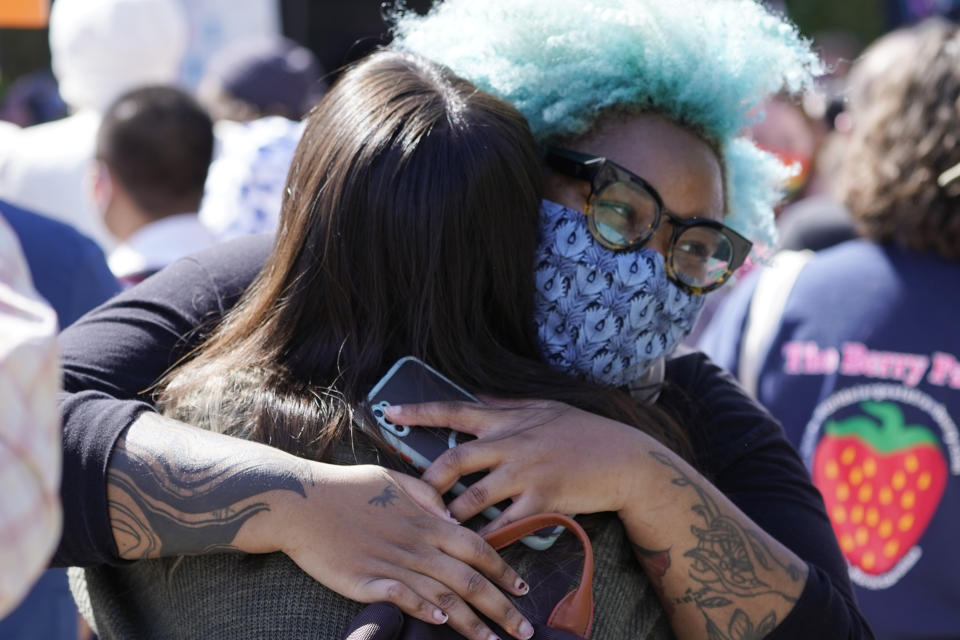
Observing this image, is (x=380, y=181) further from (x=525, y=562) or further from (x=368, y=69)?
(x=525, y=562)

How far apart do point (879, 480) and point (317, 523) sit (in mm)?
1850

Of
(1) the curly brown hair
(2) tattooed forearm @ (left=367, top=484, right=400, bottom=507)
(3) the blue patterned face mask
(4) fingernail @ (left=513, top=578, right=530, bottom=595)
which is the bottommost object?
(4) fingernail @ (left=513, top=578, right=530, bottom=595)

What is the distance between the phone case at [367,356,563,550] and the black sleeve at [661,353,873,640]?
45 cm

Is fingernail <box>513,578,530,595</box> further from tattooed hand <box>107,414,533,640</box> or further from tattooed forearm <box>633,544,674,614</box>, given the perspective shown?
tattooed forearm <box>633,544,674,614</box>

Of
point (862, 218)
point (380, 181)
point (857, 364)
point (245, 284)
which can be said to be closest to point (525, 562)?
point (380, 181)

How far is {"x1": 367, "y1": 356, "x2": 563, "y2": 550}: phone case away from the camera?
1.49m

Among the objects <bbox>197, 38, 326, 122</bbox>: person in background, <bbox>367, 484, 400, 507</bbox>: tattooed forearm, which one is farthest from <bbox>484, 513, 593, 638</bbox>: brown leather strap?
<bbox>197, 38, 326, 122</bbox>: person in background

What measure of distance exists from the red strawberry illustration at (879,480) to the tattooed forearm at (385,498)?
1709 mm

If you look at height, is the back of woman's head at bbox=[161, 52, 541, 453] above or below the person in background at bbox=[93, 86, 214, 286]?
above

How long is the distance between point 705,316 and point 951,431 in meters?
1.43

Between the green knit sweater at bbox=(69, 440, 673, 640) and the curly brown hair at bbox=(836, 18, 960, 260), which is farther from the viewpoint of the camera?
the curly brown hair at bbox=(836, 18, 960, 260)

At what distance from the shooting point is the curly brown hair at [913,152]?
277cm

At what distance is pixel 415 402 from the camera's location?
150cm

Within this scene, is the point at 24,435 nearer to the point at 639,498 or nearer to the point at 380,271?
the point at 380,271
